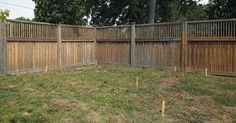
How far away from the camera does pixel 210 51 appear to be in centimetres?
1104

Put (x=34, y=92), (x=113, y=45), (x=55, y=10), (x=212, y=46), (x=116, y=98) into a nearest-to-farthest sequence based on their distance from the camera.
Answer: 1. (x=116, y=98)
2. (x=34, y=92)
3. (x=212, y=46)
4. (x=113, y=45)
5. (x=55, y=10)

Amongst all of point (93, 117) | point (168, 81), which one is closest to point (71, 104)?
point (93, 117)

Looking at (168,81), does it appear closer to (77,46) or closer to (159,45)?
(159,45)

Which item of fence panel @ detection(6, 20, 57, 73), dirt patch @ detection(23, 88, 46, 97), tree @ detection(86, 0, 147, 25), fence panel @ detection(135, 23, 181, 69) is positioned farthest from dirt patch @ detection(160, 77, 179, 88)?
tree @ detection(86, 0, 147, 25)

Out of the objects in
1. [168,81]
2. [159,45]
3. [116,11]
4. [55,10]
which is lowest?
[168,81]

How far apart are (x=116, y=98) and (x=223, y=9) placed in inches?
358

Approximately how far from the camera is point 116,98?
7168mm

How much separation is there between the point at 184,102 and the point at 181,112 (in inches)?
36.0

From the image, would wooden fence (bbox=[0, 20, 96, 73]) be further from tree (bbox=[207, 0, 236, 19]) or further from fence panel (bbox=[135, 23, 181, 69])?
tree (bbox=[207, 0, 236, 19])

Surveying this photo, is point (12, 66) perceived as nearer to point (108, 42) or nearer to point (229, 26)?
point (108, 42)

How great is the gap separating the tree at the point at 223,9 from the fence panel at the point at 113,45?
4.29m

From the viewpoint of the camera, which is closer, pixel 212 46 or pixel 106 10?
pixel 212 46

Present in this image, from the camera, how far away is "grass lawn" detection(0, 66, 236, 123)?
5.71 m

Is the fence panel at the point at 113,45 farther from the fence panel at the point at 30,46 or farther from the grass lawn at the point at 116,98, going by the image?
the grass lawn at the point at 116,98
